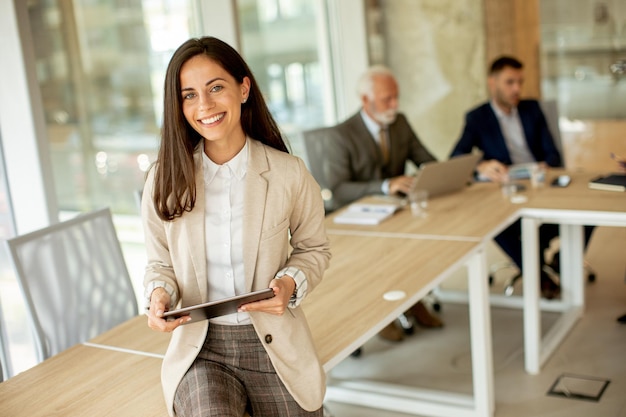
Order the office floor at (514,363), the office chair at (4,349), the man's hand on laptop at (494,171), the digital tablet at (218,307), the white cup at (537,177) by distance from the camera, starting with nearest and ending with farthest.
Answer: the digital tablet at (218,307), the office floor at (514,363), the office chair at (4,349), the white cup at (537,177), the man's hand on laptop at (494,171)

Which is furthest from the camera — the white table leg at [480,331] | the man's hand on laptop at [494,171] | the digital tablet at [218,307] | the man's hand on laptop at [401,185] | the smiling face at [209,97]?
the man's hand on laptop at [494,171]

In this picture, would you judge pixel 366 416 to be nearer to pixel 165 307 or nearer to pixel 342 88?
pixel 165 307

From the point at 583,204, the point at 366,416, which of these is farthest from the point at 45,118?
the point at 583,204

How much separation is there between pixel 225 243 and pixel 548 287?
10.5ft

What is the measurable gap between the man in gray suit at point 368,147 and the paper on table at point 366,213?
1.21ft

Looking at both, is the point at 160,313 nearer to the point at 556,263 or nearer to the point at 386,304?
the point at 386,304

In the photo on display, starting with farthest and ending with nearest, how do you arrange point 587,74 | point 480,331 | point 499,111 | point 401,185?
point 587,74, point 499,111, point 401,185, point 480,331

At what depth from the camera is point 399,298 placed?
2869mm

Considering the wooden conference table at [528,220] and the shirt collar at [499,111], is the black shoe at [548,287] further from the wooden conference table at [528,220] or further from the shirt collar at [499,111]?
the shirt collar at [499,111]

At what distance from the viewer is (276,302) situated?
208 cm

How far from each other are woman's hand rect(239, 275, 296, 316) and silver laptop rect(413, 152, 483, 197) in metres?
2.05

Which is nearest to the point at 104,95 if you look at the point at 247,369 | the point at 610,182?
the point at 247,369

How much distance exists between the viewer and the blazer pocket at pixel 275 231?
217 cm

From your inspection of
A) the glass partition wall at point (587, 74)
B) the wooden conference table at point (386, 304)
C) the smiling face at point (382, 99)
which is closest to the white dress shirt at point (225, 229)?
the wooden conference table at point (386, 304)
